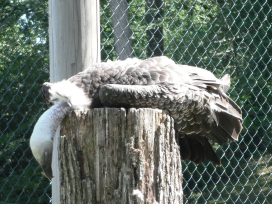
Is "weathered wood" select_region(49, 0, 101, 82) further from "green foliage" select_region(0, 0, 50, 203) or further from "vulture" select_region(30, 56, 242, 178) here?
"green foliage" select_region(0, 0, 50, 203)

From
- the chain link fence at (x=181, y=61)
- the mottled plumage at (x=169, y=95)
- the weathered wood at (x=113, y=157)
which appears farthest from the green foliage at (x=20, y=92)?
the weathered wood at (x=113, y=157)

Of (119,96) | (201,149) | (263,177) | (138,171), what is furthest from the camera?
(263,177)

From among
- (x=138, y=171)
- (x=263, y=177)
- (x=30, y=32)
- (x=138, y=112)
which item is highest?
(x=30, y=32)

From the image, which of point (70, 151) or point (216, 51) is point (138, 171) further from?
point (216, 51)

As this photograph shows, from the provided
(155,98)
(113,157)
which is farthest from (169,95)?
(113,157)

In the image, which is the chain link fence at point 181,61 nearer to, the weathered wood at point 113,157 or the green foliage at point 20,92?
the green foliage at point 20,92

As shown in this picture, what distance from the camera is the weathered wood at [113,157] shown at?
2.27 meters

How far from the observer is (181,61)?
4.29 m

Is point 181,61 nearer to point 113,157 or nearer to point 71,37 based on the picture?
point 71,37

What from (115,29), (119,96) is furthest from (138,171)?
(115,29)

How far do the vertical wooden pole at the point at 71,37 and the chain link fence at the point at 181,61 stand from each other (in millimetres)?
1012

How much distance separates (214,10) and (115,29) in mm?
979

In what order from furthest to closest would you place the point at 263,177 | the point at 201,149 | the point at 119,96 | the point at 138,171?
the point at 263,177 → the point at 201,149 → the point at 119,96 → the point at 138,171

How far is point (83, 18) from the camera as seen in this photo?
9.19 ft
